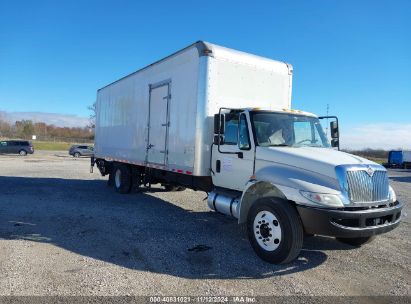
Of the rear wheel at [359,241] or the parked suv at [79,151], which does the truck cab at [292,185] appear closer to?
the rear wheel at [359,241]

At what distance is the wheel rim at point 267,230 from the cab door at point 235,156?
984 millimetres

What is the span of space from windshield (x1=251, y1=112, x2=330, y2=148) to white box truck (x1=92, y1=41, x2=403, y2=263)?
0.8 inches

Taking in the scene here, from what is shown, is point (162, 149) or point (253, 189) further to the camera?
point (162, 149)

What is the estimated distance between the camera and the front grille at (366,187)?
5496 millimetres

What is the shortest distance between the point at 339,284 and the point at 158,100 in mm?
6479

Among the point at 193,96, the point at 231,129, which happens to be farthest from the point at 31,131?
the point at 231,129

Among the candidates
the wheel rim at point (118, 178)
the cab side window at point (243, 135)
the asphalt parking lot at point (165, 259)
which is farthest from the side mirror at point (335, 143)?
the wheel rim at point (118, 178)

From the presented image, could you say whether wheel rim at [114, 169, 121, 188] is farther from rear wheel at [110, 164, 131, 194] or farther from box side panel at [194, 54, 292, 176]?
box side panel at [194, 54, 292, 176]

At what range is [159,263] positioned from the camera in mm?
5695

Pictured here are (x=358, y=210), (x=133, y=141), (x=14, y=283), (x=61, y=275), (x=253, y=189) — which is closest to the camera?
(x=14, y=283)

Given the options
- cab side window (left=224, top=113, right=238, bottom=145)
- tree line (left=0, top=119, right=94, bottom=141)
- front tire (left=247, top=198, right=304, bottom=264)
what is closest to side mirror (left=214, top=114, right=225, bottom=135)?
cab side window (left=224, top=113, right=238, bottom=145)

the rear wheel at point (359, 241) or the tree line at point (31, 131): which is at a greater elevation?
the tree line at point (31, 131)

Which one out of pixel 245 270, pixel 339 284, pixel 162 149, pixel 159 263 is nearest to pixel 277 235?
pixel 245 270

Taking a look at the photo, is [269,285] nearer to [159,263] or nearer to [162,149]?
[159,263]
